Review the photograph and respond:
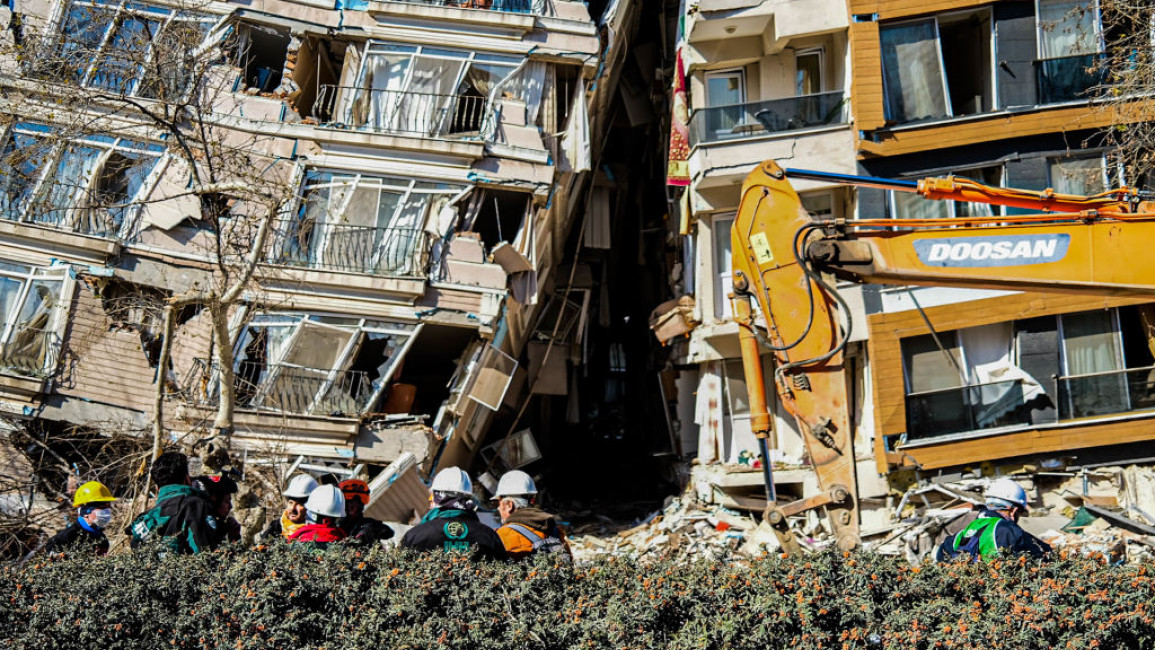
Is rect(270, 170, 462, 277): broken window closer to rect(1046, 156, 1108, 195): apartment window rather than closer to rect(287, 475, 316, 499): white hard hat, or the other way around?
rect(287, 475, 316, 499): white hard hat

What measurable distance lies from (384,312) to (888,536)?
29.5 ft

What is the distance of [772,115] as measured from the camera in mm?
19453

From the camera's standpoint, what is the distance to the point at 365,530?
7.66 m

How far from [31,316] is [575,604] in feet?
46.4

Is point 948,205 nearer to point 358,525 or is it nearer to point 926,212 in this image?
point 926,212

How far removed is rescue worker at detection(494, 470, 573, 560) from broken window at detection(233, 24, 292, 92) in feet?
41.2

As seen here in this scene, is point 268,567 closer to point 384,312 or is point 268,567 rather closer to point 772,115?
point 384,312

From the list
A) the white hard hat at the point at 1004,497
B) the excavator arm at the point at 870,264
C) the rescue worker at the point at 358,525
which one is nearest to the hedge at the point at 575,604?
the rescue worker at the point at 358,525

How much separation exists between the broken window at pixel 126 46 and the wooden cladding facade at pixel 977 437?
11.6 metres

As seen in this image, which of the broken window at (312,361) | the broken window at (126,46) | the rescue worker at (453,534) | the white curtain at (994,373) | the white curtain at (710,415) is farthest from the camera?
the white curtain at (710,415)

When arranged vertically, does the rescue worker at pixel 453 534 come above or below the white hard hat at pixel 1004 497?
below

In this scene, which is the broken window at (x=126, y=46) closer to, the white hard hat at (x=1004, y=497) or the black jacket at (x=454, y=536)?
the black jacket at (x=454, y=536)

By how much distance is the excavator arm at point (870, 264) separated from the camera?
30.8 feet

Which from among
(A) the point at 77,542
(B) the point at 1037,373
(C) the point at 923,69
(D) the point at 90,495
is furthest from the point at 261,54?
(B) the point at 1037,373
